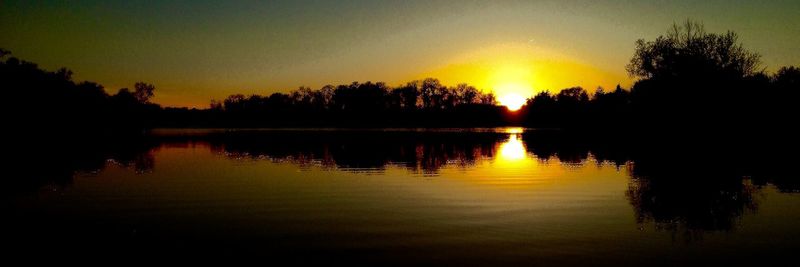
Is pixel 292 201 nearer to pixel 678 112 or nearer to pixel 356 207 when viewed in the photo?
pixel 356 207

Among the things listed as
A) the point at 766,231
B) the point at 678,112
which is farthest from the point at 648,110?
the point at 766,231

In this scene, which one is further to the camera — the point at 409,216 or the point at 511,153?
the point at 511,153

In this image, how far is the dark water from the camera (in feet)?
47.5

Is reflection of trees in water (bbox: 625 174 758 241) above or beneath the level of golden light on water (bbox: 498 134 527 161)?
beneath

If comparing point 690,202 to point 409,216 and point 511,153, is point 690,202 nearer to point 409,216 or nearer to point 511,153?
point 409,216

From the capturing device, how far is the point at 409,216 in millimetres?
19922

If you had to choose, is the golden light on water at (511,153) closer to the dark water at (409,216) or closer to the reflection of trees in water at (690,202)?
the dark water at (409,216)

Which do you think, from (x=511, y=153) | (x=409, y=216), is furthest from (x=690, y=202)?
(x=511, y=153)

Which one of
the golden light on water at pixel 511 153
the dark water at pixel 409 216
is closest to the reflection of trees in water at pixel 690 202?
the dark water at pixel 409 216

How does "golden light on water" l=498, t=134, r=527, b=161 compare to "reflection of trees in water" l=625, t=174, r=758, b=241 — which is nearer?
"reflection of trees in water" l=625, t=174, r=758, b=241

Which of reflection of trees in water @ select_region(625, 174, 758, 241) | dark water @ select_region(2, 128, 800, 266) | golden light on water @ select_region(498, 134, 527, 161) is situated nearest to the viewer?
dark water @ select_region(2, 128, 800, 266)

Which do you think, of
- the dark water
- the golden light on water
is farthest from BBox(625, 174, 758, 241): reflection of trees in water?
the golden light on water

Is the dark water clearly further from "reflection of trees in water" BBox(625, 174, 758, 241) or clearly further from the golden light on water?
the golden light on water

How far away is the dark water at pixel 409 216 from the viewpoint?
1447 centimetres
